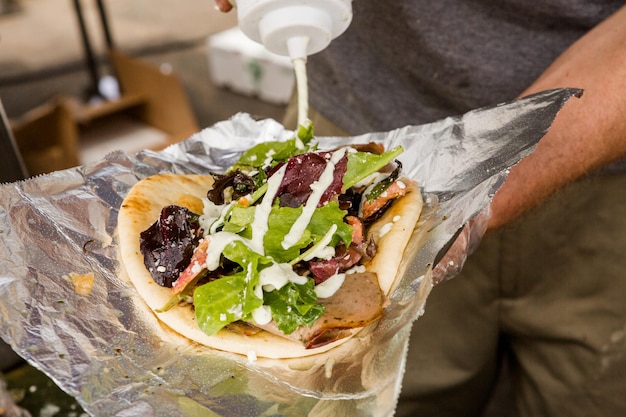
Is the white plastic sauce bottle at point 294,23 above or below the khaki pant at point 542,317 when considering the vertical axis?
above

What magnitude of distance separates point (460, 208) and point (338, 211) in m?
0.30

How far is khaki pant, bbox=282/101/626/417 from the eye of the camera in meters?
2.00

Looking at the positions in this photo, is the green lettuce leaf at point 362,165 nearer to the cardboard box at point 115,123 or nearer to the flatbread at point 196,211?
the flatbread at point 196,211

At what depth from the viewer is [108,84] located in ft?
17.1

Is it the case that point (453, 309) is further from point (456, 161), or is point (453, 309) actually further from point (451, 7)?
point (451, 7)

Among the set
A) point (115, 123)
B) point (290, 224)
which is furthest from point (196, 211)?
point (115, 123)

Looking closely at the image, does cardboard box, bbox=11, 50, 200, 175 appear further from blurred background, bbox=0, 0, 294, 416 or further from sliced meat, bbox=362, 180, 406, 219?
sliced meat, bbox=362, 180, 406, 219

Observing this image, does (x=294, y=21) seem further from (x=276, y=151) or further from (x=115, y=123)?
(x=115, y=123)

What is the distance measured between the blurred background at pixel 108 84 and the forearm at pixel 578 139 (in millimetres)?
1241

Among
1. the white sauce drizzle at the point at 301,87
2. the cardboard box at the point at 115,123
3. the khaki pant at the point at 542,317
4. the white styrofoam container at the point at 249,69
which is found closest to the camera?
the white sauce drizzle at the point at 301,87

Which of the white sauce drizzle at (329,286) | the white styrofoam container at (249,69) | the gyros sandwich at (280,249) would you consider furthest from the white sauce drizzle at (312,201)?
the white styrofoam container at (249,69)

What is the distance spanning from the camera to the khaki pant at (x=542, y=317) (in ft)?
6.56

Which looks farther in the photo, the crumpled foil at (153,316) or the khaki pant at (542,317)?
the khaki pant at (542,317)

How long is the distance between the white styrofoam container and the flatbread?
3.35 metres
